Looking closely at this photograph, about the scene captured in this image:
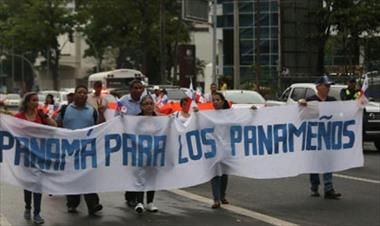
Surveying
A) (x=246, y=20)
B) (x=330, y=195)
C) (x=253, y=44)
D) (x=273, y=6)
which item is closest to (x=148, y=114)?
(x=330, y=195)

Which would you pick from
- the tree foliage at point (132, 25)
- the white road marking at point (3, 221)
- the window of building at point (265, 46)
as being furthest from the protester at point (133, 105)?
the window of building at point (265, 46)

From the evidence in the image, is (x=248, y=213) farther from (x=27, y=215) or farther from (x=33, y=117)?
(x=33, y=117)

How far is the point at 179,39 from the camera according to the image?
5659cm

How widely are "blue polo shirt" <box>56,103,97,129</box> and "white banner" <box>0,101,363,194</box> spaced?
248mm

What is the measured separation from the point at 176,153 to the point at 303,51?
33.0 metres

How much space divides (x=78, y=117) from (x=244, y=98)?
12.4 m

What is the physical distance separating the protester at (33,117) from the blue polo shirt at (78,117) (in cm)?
22

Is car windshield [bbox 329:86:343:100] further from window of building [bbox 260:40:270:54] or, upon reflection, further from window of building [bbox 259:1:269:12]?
window of building [bbox 259:1:269:12]

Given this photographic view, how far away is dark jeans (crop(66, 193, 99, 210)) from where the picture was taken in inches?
380

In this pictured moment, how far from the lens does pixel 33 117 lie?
30.4 feet

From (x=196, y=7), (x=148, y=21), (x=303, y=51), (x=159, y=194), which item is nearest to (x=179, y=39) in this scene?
(x=148, y=21)

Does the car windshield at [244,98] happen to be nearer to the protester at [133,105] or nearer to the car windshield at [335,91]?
the car windshield at [335,91]

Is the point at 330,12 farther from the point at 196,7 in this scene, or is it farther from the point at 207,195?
the point at 207,195

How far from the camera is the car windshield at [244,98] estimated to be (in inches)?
839
